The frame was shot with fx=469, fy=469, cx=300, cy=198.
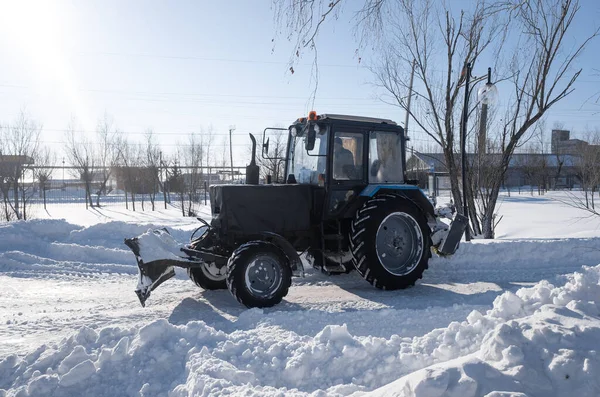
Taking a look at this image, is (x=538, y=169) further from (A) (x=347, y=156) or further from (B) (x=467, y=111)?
(A) (x=347, y=156)

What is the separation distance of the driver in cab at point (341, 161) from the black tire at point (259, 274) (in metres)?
1.46

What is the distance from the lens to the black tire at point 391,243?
6.15m

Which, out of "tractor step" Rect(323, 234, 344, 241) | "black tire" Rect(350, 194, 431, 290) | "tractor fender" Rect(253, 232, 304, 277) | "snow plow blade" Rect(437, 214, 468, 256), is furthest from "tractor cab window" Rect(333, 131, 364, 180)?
"snow plow blade" Rect(437, 214, 468, 256)

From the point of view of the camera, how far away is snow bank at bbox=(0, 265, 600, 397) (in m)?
2.62

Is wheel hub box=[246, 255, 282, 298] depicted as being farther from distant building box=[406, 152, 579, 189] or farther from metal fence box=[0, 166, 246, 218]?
distant building box=[406, 152, 579, 189]

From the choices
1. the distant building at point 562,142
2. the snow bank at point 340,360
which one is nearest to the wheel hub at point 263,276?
A: the snow bank at point 340,360

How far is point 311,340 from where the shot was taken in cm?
387

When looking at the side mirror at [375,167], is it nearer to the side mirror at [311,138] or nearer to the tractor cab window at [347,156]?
the tractor cab window at [347,156]

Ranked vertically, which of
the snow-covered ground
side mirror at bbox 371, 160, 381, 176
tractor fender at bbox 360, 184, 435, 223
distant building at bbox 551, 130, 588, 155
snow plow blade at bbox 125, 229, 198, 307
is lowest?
the snow-covered ground

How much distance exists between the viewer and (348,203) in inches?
253

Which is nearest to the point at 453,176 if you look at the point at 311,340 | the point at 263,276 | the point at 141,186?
the point at 263,276

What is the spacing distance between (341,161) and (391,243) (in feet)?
4.58

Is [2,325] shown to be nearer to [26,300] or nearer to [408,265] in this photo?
[26,300]

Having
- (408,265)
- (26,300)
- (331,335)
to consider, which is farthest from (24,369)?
(408,265)
